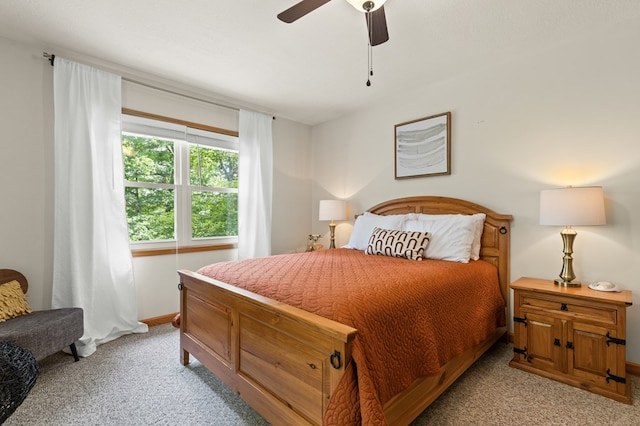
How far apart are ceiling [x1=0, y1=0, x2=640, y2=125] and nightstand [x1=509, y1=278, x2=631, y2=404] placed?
1.86m

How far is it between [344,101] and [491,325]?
2.70 metres

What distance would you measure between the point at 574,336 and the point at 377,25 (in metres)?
2.30

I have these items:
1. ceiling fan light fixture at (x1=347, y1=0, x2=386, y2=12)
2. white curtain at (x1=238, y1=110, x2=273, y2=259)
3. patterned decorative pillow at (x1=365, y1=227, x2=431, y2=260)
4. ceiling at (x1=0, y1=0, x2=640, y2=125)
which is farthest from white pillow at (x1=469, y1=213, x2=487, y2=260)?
white curtain at (x1=238, y1=110, x2=273, y2=259)

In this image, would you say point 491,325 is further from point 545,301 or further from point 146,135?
point 146,135

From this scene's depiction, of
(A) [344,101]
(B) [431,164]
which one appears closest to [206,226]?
(A) [344,101]

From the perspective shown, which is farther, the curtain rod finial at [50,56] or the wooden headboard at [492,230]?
the wooden headboard at [492,230]

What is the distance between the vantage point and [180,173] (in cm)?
336

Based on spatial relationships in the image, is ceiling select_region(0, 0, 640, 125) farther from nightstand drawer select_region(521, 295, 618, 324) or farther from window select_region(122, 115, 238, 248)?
nightstand drawer select_region(521, 295, 618, 324)

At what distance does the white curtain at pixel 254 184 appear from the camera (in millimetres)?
3689

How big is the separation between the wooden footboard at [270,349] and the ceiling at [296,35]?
1782 mm

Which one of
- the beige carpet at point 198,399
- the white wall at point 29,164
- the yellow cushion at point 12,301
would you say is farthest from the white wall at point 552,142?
the yellow cushion at point 12,301

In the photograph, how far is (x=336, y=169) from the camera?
4.19m

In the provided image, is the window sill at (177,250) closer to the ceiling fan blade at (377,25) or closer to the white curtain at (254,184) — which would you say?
the white curtain at (254,184)

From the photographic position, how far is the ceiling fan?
64.7 inches
